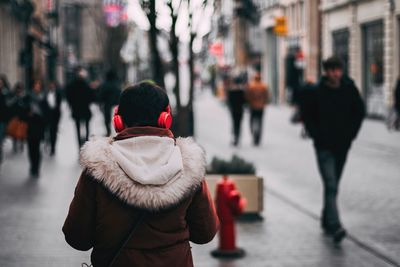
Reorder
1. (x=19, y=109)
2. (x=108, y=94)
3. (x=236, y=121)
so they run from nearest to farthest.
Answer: (x=19, y=109) → (x=108, y=94) → (x=236, y=121)

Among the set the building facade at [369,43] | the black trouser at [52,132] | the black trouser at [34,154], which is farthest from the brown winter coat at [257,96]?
the building facade at [369,43]

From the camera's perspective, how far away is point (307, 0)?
48938 mm

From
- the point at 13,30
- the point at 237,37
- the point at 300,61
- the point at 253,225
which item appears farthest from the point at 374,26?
the point at 237,37

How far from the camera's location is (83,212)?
12.2 feet

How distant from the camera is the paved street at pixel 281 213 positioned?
320 inches

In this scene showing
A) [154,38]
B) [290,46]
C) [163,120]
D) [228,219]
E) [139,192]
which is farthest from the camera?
[290,46]

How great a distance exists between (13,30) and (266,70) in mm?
21667

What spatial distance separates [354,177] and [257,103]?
8.05 metres

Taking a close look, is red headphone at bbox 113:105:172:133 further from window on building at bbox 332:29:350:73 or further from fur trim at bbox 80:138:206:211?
window on building at bbox 332:29:350:73

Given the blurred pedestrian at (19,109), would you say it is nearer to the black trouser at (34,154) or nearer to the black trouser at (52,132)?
the black trouser at (34,154)

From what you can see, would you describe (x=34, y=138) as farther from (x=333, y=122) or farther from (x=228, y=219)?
(x=228, y=219)

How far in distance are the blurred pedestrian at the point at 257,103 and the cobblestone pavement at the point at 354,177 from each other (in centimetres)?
45

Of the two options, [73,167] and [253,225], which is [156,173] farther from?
[73,167]

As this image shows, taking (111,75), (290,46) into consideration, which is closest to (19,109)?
(111,75)
